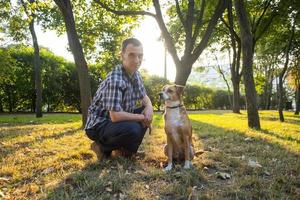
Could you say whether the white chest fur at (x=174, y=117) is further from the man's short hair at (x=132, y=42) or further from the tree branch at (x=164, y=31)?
the tree branch at (x=164, y=31)

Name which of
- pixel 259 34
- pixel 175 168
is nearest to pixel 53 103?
pixel 259 34

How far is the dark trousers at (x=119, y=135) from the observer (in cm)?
457

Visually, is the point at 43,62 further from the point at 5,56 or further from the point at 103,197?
the point at 103,197

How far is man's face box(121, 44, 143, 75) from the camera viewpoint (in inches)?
183

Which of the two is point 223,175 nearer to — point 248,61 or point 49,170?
point 49,170

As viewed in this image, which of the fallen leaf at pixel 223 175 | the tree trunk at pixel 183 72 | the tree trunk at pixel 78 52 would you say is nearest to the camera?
the fallen leaf at pixel 223 175

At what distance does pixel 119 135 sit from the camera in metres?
4.61

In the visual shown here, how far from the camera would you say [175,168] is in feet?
14.7

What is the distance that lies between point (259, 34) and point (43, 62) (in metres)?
15.6

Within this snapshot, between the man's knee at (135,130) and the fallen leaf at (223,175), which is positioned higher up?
the man's knee at (135,130)

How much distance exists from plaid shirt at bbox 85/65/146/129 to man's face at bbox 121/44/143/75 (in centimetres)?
11

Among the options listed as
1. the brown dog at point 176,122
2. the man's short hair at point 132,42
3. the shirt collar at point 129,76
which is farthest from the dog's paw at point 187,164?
the man's short hair at point 132,42

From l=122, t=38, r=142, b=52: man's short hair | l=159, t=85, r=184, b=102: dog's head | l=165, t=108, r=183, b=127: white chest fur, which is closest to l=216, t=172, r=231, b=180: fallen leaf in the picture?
l=165, t=108, r=183, b=127: white chest fur

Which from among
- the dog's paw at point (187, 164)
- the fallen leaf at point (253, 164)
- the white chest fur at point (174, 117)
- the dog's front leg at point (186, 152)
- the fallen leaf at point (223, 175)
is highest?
the white chest fur at point (174, 117)
